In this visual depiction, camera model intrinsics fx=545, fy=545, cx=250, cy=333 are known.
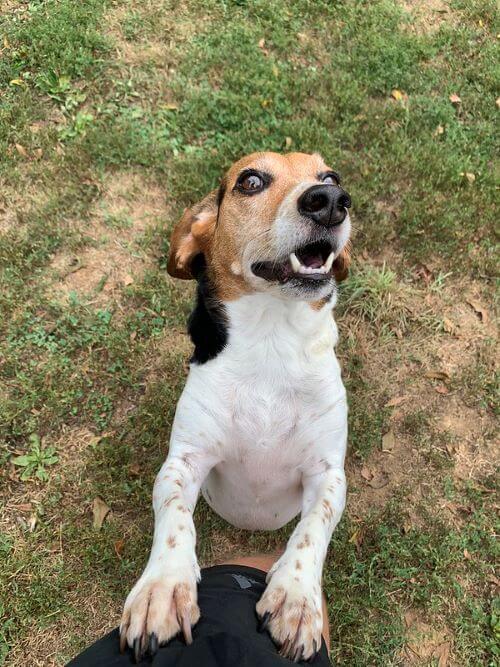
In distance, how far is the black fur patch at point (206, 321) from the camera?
3158 millimetres

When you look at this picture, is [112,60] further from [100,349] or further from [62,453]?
[62,453]

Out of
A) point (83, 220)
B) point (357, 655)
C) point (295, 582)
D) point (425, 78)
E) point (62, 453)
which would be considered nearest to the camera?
point (295, 582)

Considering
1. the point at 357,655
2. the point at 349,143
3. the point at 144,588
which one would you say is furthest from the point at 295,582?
the point at 349,143

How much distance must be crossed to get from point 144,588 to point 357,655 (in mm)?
2117

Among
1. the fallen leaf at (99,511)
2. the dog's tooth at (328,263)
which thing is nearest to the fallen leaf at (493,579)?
the dog's tooth at (328,263)

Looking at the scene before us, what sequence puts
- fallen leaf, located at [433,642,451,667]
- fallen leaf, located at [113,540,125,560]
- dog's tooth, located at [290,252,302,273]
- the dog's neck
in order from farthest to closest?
1. fallen leaf, located at [113,540,125,560]
2. fallen leaf, located at [433,642,451,667]
3. the dog's neck
4. dog's tooth, located at [290,252,302,273]

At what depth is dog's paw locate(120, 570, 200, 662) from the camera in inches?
86.0

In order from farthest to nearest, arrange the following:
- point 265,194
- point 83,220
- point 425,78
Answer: point 425,78 → point 83,220 → point 265,194

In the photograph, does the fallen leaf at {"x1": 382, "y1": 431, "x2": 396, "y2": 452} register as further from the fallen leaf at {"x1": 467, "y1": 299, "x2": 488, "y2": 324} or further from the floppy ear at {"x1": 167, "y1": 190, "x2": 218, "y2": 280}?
the floppy ear at {"x1": 167, "y1": 190, "x2": 218, "y2": 280}

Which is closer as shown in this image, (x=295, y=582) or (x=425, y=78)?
(x=295, y=582)

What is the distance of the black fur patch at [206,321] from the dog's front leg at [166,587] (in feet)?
2.65

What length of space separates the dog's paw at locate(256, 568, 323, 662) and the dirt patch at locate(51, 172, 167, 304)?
10.3 ft

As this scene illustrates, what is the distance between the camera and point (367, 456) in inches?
170

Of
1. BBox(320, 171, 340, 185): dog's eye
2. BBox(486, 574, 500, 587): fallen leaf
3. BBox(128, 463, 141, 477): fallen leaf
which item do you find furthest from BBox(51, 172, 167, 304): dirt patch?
BBox(486, 574, 500, 587): fallen leaf
